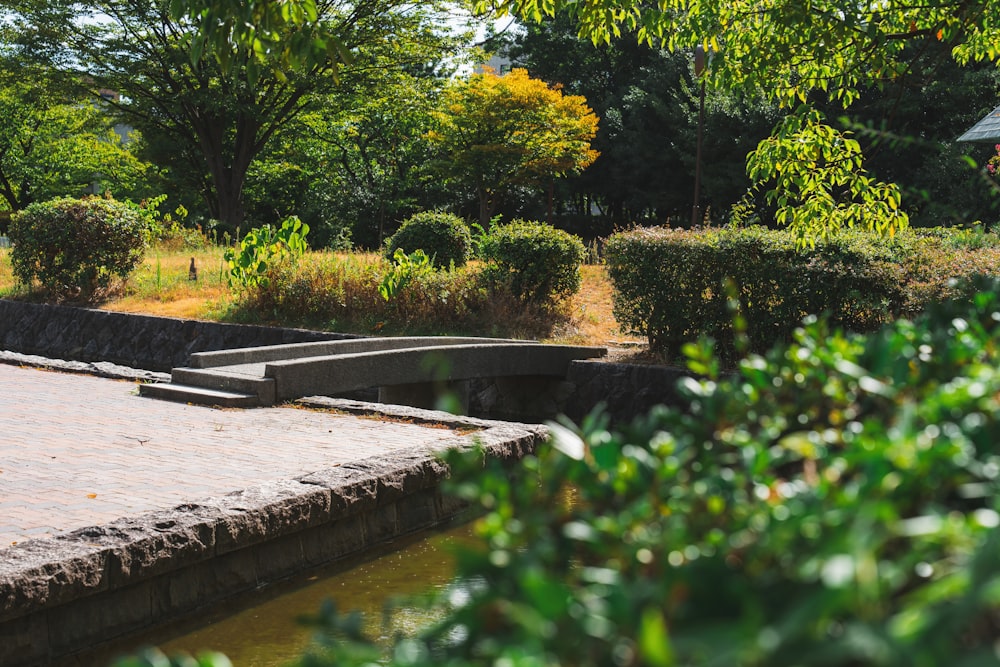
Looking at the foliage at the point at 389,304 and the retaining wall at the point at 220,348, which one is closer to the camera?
the retaining wall at the point at 220,348

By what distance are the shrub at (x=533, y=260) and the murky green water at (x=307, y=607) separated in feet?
25.8

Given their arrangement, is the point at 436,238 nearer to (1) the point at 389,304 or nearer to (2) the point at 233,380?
(1) the point at 389,304

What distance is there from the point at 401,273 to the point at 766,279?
5740mm

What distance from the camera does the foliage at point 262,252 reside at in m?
14.8

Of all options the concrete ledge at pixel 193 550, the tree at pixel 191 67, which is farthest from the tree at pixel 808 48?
the tree at pixel 191 67

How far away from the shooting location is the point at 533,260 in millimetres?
14242

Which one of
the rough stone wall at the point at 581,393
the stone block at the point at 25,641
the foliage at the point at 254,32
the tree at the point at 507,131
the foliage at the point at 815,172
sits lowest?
the rough stone wall at the point at 581,393

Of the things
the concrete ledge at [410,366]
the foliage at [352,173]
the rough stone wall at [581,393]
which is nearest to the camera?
the concrete ledge at [410,366]

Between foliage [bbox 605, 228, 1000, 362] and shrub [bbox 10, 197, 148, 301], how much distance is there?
9.23 metres

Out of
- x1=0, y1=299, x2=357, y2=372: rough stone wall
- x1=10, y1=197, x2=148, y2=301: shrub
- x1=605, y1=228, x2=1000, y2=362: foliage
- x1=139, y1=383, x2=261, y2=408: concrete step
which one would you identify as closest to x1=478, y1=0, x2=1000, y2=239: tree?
x1=605, y1=228, x2=1000, y2=362: foliage

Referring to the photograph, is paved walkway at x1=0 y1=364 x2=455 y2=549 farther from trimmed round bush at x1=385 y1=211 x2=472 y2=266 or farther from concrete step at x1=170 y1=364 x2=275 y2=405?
trimmed round bush at x1=385 y1=211 x2=472 y2=266

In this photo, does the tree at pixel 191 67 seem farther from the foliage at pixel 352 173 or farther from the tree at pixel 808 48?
the tree at pixel 808 48

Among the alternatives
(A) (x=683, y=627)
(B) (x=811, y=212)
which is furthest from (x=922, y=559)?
(B) (x=811, y=212)

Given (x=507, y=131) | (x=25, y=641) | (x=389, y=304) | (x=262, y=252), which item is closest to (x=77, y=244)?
(x=262, y=252)
